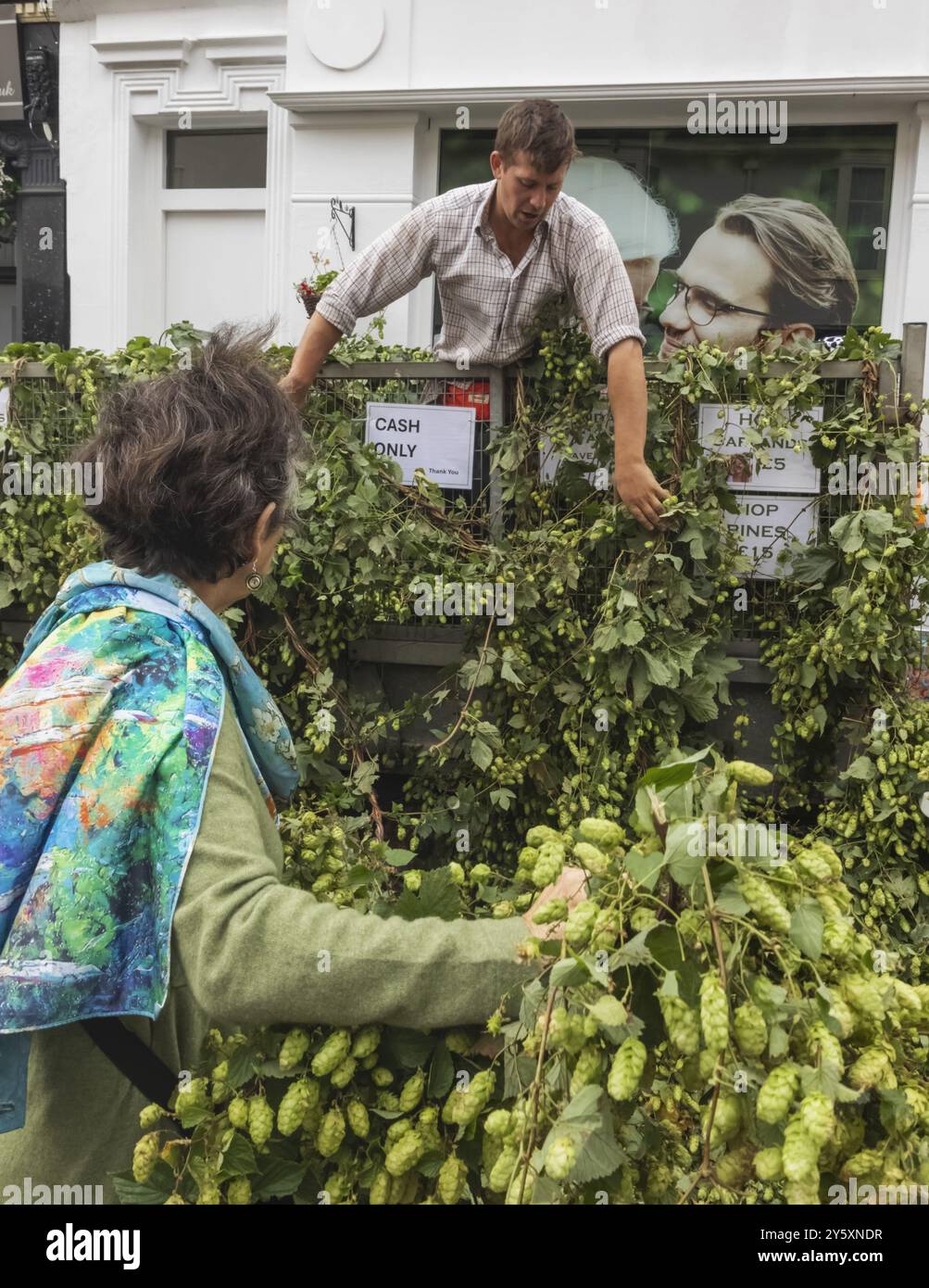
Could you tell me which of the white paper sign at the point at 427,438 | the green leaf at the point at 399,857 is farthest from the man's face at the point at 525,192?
the green leaf at the point at 399,857

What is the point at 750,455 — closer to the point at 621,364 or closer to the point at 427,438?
the point at 621,364

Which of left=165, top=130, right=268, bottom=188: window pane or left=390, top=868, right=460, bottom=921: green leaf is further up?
left=165, top=130, right=268, bottom=188: window pane

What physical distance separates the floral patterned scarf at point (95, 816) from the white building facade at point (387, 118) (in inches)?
227

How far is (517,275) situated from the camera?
3.18 m

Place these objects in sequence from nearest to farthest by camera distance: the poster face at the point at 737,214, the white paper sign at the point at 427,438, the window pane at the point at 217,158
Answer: the white paper sign at the point at 427,438 → the poster face at the point at 737,214 → the window pane at the point at 217,158

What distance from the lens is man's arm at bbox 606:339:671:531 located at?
9.58 ft

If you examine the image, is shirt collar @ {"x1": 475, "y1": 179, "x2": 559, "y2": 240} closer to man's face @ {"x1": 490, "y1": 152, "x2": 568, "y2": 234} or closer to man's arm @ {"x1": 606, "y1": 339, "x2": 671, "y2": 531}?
man's face @ {"x1": 490, "y1": 152, "x2": 568, "y2": 234}

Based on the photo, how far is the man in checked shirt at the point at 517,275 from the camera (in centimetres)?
296

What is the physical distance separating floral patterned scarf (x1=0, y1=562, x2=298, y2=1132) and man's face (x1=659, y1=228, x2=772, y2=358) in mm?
6633

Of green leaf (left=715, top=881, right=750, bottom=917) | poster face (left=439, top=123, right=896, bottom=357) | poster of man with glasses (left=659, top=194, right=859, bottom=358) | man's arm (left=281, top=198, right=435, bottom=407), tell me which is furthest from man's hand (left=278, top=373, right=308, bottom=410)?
poster face (left=439, top=123, right=896, bottom=357)

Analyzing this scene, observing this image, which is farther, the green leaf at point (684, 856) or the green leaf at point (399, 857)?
the green leaf at point (399, 857)

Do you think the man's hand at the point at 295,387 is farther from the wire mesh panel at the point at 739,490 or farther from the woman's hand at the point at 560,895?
Result: the woman's hand at the point at 560,895

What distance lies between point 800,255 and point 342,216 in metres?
3.10

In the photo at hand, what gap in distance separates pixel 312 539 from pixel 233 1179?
222cm
